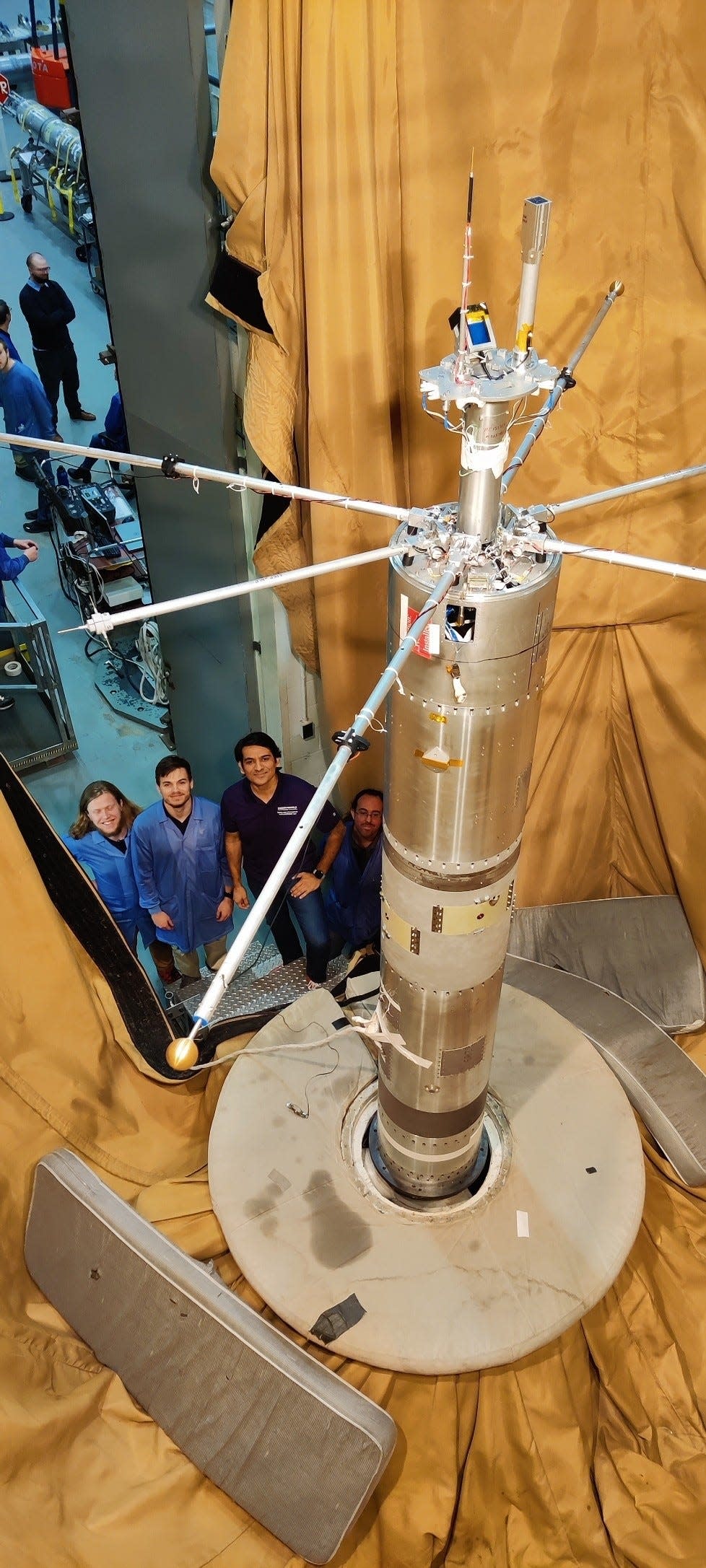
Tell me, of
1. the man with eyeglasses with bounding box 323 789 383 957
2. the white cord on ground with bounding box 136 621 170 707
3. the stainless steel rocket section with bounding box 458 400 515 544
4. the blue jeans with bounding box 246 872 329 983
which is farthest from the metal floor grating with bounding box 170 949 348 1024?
the stainless steel rocket section with bounding box 458 400 515 544

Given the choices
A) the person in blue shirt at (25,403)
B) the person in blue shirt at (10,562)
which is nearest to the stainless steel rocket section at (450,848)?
the person in blue shirt at (10,562)

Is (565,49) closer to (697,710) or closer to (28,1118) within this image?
(697,710)

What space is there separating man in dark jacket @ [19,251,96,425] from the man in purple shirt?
517 centimetres

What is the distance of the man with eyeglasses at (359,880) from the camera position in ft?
17.2

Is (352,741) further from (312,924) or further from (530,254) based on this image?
(312,924)

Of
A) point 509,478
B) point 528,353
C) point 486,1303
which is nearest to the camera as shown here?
point 528,353

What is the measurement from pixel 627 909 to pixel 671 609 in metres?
1.46

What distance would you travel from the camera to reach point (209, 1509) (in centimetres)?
355

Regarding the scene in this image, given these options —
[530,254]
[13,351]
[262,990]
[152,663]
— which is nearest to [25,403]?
[13,351]

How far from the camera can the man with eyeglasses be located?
17.2 feet

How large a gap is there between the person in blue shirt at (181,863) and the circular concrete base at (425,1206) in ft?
2.88

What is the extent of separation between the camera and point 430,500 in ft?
15.7

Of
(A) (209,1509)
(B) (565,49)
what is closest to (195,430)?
(B) (565,49)

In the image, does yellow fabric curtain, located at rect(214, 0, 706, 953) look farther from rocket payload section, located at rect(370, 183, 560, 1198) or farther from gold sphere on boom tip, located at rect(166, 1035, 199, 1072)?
gold sphere on boom tip, located at rect(166, 1035, 199, 1072)
